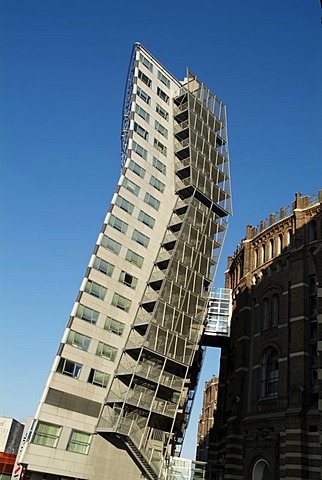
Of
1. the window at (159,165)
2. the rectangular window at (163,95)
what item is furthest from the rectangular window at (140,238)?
the rectangular window at (163,95)

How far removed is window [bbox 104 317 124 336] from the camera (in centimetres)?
4778

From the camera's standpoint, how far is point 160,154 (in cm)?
5694

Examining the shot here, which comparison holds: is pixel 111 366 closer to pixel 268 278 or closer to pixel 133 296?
pixel 133 296

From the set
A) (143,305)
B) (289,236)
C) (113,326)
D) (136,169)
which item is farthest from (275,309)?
(136,169)

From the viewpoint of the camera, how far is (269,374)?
153ft

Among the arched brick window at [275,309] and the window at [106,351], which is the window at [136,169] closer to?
the window at [106,351]

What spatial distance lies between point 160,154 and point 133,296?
1686 cm

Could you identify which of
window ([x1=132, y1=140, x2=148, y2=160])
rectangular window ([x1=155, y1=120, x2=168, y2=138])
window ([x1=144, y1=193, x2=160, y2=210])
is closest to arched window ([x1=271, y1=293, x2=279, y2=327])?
window ([x1=144, y1=193, x2=160, y2=210])

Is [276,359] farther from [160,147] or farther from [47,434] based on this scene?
[160,147]

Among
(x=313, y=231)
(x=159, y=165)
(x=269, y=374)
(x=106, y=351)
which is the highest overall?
(x=159, y=165)

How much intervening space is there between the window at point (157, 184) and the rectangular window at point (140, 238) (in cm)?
603

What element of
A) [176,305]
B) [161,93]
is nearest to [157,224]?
[176,305]

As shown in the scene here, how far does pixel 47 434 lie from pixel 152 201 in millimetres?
25191

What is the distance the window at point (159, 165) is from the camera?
55.8 m
